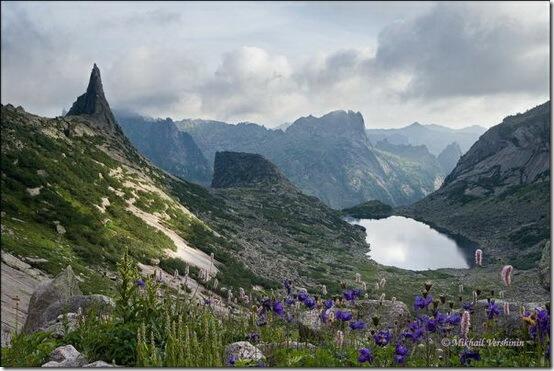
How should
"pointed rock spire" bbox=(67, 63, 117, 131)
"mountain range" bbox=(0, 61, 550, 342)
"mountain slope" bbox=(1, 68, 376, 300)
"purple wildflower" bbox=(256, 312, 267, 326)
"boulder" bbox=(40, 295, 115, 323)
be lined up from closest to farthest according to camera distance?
1. "purple wildflower" bbox=(256, 312, 267, 326)
2. "boulder" bbox=(40, 295, 115, 323)
3. "mountain range" bbox=(0, 61, 550, 342)
4. "mountain slope" bbox=(1, 68, 376, 300)
5. "pointed rock spire" bbox=(67, 63, 117, 131)

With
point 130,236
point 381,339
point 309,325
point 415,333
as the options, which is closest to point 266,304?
point 309,325

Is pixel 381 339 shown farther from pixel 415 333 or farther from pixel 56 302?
pixel 56 302

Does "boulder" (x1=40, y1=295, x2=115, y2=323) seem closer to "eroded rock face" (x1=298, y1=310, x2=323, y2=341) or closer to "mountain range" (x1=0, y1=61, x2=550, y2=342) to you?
"mountain range" (x1=0, y1=61, x2=550, y2=342)

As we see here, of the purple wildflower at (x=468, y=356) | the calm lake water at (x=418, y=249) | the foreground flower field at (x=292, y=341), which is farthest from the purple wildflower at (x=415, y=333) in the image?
the calm lake water at (x=418, y=249)

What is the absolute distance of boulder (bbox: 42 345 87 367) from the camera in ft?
24.6

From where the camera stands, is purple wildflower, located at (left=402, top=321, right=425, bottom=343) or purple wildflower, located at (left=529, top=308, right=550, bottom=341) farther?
purple wildflower, located at (left=402, top=321, right=425, bottom=343)

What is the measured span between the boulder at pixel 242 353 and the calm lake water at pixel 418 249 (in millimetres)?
109755

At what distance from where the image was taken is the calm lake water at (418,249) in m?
119

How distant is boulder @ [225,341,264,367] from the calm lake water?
110 metres

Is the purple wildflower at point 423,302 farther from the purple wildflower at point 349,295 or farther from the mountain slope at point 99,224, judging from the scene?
the mountain slope at point 99,224

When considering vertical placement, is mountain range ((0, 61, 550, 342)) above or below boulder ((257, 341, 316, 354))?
above

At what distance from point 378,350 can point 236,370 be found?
2536 mm

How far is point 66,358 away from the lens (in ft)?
25.6

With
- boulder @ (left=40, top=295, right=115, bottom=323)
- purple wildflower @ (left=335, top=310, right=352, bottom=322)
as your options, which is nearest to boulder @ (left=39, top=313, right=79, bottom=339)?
boulder @ (left=40, top=295, right=115, bottom=323)
